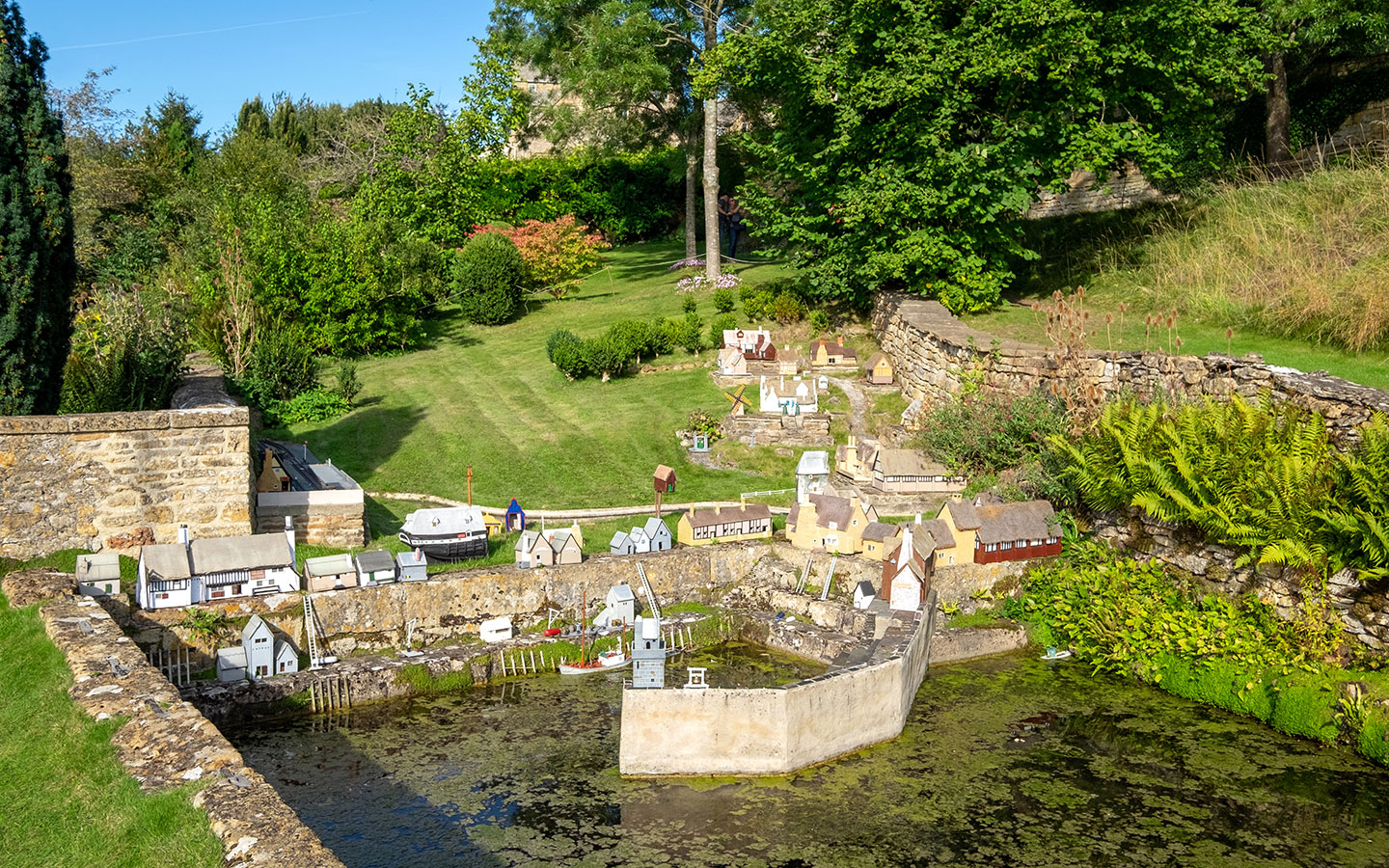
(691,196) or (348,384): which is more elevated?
(691,196)

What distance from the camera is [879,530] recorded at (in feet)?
50.3

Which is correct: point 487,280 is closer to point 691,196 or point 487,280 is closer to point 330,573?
point 691,196

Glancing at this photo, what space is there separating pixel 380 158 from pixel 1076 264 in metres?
22.6

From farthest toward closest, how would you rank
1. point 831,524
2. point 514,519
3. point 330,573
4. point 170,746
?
point 514,519
point 831,524
point 330,573
point 170,746

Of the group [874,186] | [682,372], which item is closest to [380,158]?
[682,372]

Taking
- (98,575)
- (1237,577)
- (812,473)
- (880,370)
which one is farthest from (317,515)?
(1237,577)

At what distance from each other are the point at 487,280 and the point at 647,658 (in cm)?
1679

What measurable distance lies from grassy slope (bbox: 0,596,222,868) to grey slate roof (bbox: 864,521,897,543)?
957 cm

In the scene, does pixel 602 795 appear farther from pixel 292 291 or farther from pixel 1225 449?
pixel 292 291

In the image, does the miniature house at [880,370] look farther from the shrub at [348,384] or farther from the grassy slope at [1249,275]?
the shrub at [348,384]

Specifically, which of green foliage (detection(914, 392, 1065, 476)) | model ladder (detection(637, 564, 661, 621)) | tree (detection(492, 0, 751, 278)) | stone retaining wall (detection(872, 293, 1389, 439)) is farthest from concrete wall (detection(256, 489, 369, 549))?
tree (detection(492, 0, 751, 278))

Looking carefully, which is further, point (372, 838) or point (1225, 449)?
point (1225, 449)

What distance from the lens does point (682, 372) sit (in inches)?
880

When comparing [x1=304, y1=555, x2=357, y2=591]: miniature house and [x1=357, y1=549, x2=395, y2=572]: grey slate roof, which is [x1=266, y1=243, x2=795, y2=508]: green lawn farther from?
[x1=304, y1=555, x2=357, y2=591]: miniature house
